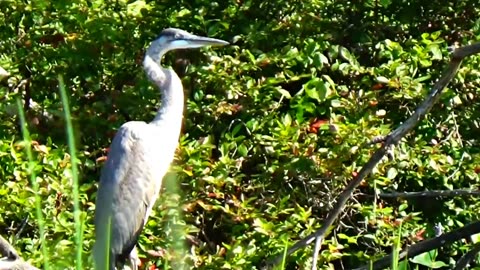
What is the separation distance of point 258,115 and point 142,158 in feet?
1.74

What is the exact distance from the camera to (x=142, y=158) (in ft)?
15.3

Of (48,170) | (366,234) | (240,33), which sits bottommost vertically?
(366,234)

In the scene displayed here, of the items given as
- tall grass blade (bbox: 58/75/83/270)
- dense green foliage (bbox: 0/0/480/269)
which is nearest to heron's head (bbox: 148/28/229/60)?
dense green foliage (bbox: 0/0/480/269)

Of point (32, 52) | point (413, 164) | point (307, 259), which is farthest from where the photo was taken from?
point (32, 52)

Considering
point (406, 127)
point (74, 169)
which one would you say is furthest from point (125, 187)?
point (74, 169)

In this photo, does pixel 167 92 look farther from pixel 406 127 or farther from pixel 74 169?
pixel 74 169

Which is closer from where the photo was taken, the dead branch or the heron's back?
the dead branch

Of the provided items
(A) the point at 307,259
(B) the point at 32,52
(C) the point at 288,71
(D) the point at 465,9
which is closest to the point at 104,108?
(B) the point at 32,52

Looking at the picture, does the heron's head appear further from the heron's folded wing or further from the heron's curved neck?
the heron's folded wing

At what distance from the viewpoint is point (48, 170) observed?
177 inches

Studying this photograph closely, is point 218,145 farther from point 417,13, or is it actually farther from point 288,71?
point 417,13

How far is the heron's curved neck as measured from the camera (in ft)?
15.2

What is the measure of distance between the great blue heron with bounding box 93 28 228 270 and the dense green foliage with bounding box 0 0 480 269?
9 centimetres

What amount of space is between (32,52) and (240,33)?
0.93 m
